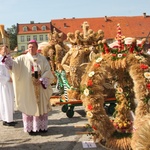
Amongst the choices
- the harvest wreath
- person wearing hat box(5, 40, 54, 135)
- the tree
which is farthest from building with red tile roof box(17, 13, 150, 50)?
the harvest wreath

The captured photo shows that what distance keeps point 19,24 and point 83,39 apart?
6806 centimetres

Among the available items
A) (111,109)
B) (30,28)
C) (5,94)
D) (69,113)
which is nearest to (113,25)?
(30,28)

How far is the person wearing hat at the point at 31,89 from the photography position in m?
6.48

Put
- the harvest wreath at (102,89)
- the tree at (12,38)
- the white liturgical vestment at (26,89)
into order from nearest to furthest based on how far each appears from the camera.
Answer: the harvest wreath at (102,89), the white liturgical vestment at (26,89), the tree at (12,38)

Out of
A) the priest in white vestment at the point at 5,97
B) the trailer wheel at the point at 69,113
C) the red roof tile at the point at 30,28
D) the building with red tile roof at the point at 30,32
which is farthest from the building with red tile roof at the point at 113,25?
the priest in white vestment at the point at 5,97

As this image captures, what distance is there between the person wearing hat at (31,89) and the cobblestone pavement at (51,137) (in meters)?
0.29

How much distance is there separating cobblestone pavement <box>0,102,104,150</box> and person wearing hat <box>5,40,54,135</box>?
11.4 inches

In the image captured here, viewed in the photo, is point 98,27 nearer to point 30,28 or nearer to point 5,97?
point 30,28

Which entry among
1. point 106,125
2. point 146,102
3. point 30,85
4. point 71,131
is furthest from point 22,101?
point 146,102

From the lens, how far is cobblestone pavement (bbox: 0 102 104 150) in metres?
5.71

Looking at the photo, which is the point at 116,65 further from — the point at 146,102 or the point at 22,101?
the point at 22,101

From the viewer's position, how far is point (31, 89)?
21.4 feet

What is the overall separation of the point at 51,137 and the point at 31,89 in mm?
1144

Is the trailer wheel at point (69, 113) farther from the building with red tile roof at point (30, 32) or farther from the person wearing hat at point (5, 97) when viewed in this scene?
the building with red tile roof at point (30, 32)
